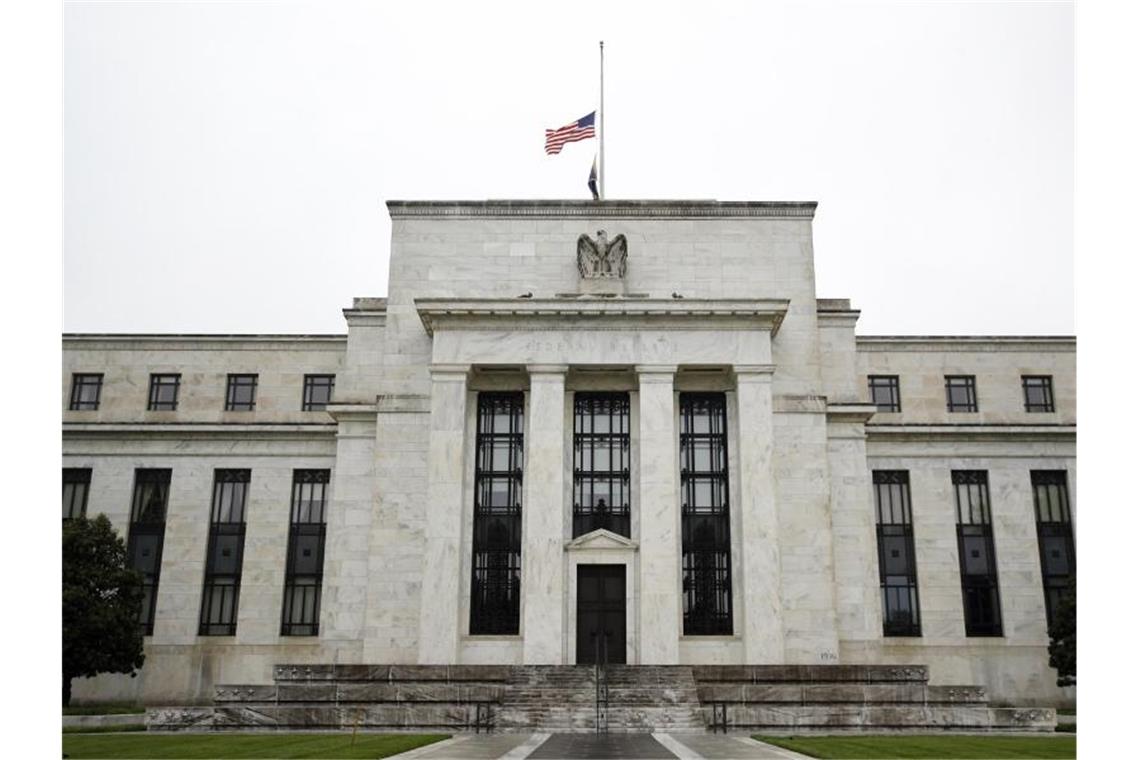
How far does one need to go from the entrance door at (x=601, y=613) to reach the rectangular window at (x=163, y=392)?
23100 mm

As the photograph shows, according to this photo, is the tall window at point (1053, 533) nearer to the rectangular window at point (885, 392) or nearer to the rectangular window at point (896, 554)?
the rectangular window at point (896, 554)

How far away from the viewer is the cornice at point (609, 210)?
1661 inches

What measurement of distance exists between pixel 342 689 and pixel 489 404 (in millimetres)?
14172

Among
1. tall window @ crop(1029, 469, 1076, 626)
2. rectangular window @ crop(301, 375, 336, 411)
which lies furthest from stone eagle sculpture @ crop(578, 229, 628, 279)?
tall window @ crop(1029, 469, 1076, 626)

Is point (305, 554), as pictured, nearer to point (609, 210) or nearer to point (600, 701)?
point (600, 701)

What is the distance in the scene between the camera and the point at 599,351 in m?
38.7

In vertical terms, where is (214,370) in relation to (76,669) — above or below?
above

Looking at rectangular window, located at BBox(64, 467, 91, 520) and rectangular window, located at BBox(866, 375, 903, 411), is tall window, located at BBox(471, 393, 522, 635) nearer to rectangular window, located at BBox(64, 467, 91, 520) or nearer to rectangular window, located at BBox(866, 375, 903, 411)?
rectangular window, located at BBox(866, 375, 903, 411)

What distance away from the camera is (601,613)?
122 feet

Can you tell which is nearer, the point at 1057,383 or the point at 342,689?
the point at 342,689

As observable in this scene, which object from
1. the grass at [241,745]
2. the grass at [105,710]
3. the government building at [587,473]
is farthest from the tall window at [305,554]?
the grass at [241,745]

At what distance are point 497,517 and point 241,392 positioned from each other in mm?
16908
